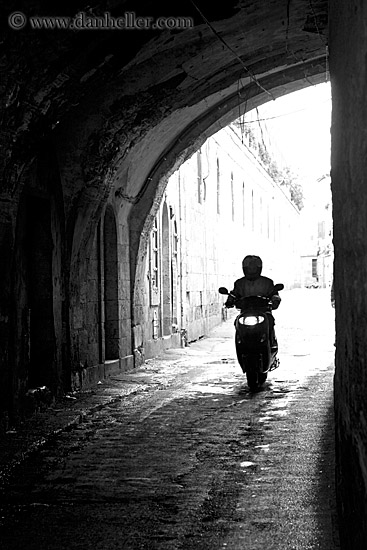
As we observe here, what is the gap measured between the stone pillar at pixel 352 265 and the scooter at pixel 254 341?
5498 mm

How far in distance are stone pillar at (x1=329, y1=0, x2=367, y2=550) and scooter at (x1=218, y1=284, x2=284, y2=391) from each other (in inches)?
216

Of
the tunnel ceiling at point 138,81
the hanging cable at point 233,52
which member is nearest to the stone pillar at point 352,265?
the tunnel ceiling at point 138,81

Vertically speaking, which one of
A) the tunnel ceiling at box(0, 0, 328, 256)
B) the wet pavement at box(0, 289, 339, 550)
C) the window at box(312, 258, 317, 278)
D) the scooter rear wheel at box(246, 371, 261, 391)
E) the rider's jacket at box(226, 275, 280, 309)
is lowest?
the wet pavement at box(0, 289, 339, 550)

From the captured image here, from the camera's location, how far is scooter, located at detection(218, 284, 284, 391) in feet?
32.0

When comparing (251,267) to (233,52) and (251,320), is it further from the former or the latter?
(233,52)

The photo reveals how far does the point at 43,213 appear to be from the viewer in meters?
9.45

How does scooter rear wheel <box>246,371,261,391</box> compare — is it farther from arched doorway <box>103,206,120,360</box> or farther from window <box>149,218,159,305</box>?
window <box>149,218,159,305</box>

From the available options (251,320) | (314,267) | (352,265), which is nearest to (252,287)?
(251,320)

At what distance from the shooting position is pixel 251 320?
9883mm

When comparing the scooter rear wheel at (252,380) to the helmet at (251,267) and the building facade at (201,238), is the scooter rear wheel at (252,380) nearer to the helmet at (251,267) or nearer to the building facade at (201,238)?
the helmet at (251,267)

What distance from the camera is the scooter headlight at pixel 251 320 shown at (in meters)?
9.84

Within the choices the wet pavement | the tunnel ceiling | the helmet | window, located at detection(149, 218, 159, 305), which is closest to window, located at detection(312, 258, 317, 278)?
window, located at detection(149, 218, 159, 305)

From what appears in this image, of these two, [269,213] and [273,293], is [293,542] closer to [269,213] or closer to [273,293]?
[273,293]

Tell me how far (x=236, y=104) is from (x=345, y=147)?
8772 mm
